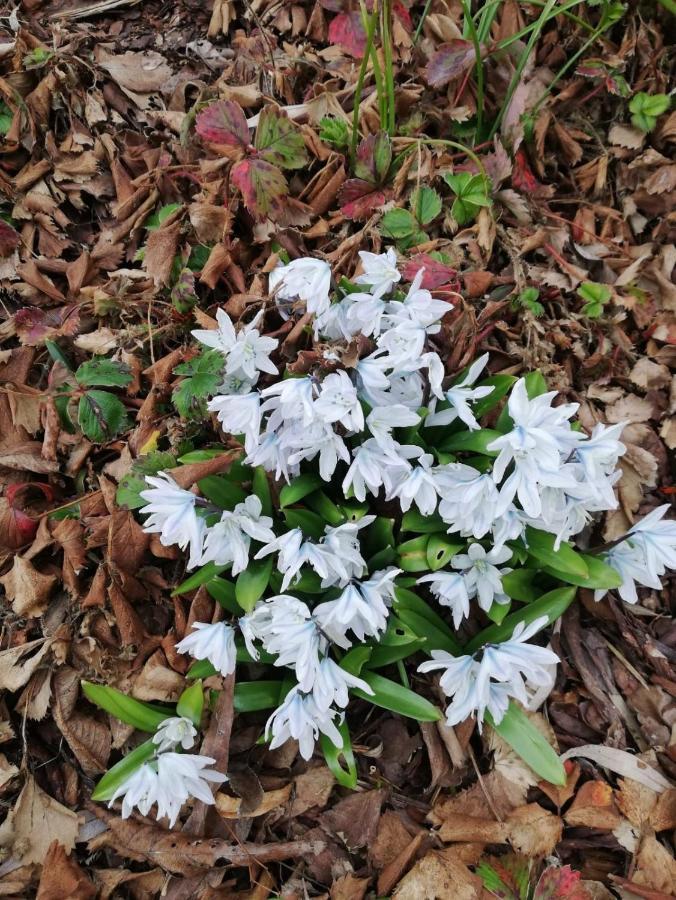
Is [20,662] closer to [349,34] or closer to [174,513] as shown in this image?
[174,513]

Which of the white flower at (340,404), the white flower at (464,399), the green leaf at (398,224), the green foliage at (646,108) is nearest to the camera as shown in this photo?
the white flower at (340,404)

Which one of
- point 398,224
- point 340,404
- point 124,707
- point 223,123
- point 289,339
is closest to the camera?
point 340,404

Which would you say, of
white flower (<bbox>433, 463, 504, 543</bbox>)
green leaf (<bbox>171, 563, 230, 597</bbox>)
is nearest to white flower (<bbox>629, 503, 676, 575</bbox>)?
white flower (<bbox>433, 463, 504, 543</bbox>)

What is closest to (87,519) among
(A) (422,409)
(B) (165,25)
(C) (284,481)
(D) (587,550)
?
(C) (284,481)

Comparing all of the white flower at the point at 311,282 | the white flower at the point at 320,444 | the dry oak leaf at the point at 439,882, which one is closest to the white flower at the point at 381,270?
the white flower at the point at 311,282

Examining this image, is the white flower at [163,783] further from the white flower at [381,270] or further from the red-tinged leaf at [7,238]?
the red-tinged leaf at [7,238]

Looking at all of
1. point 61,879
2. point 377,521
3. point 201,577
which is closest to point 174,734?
point 201,577

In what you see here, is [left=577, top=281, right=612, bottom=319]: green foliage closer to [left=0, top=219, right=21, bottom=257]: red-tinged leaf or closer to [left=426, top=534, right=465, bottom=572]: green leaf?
[left=426, top=534, right=465, bottom=572]: green leaf
